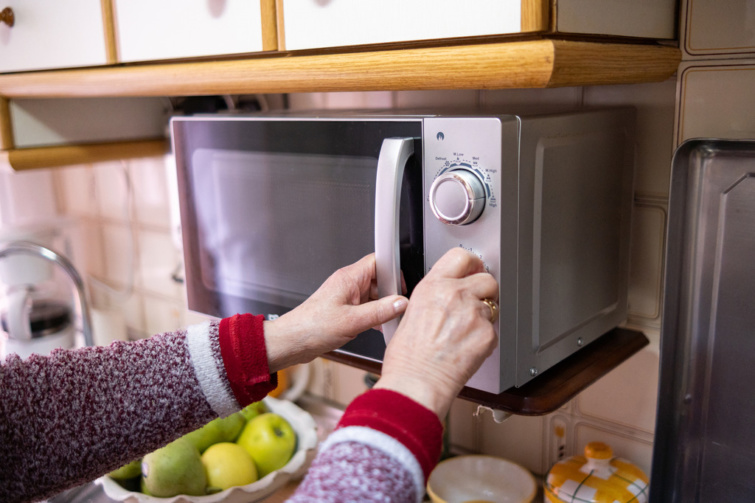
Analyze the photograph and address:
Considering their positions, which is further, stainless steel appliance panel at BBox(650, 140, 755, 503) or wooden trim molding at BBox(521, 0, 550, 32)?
stainless steel appliance panel at BBox(650, 140, 755, 503)

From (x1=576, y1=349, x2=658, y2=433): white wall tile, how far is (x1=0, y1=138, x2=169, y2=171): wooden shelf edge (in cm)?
87

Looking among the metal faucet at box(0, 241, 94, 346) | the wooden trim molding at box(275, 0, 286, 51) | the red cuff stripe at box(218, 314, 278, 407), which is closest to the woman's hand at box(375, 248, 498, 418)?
the red cuff stripe at box(218, 314, 278, 407)

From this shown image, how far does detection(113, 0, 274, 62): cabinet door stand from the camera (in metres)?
0.79

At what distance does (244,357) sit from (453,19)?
1.35 ft

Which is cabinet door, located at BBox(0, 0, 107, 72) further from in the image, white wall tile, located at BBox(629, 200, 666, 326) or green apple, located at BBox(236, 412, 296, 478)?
white wall tile, located at BBox(629, 200, 666, 326)

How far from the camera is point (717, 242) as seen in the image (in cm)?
76

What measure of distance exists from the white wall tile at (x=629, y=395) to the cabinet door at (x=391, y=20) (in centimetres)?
52

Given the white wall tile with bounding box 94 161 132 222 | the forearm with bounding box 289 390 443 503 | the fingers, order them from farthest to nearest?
1. the white wall tile with bounding box 94 161 132 222
2. the fingers
3. the forearm with bounding box 289 390 443 503

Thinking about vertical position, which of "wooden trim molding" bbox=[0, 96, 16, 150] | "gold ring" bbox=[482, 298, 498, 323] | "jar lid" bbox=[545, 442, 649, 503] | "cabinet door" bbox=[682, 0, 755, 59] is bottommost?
"jar lid" bbox=[545, 442, 649, 503]

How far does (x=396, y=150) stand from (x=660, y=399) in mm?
445

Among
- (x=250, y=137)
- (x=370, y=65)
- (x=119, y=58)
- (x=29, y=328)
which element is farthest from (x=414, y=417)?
(x=29, y=328)

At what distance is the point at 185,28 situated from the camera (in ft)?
2.82

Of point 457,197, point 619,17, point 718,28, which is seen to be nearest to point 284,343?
point 457,197

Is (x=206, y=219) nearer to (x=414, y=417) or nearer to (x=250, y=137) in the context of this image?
(x=250, y=137)
